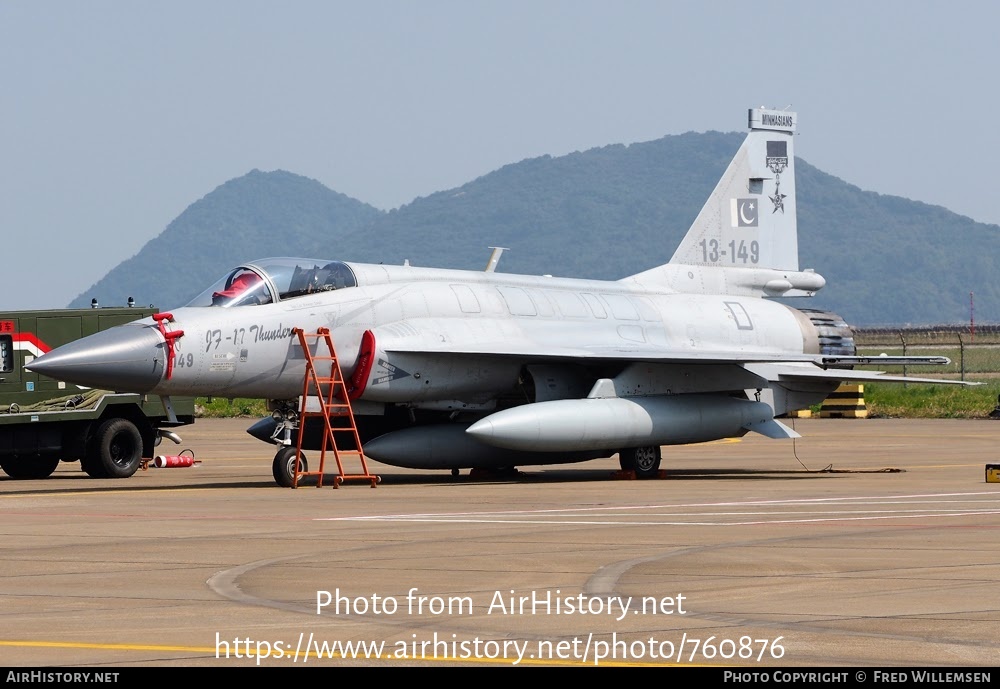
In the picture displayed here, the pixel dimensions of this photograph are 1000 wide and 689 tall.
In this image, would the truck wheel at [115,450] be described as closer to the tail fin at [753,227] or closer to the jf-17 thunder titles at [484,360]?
the jf-17 thunder titles at [484,360]

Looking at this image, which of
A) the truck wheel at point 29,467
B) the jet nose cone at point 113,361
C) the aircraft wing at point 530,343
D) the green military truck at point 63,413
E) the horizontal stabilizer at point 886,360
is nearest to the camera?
the jet nose cone at point 113,361

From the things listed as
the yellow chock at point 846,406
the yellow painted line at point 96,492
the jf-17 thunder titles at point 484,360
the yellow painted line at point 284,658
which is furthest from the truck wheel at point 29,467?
the yellow chock at point 846,406

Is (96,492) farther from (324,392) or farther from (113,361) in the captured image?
(324,392)

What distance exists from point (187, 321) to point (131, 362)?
0.95 m

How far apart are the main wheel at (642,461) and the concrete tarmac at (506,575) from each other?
2.29 metres

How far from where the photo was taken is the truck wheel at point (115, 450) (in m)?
20.8

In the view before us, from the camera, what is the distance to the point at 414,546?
11.3 m

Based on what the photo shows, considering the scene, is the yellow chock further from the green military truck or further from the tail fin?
the green military truck

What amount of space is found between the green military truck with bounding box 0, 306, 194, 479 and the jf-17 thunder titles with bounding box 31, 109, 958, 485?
207 centimetres

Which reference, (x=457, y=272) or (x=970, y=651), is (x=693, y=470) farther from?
(x=970, y=651)

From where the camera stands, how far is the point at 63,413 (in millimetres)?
20438

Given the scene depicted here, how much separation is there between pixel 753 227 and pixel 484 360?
6.92 metres

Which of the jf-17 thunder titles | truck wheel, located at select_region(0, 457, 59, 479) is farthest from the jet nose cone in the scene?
truck wheel, located at select_region(0, 457, 59, 479)

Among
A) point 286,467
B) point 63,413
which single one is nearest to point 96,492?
point 286,467
